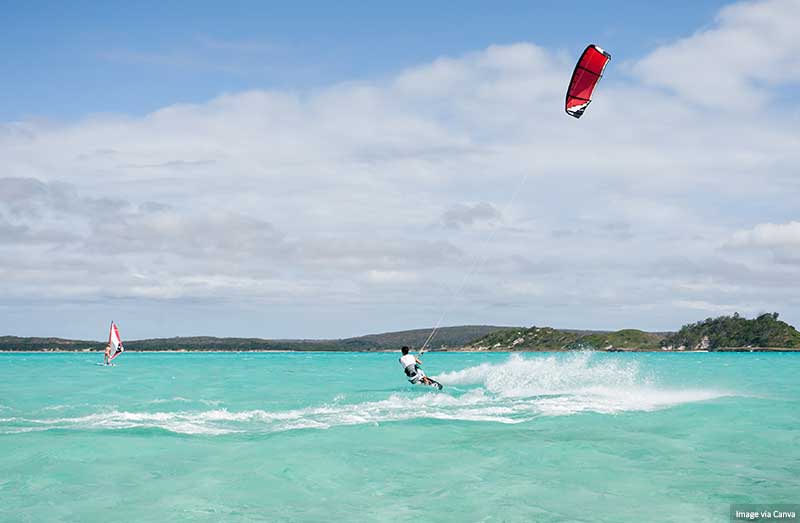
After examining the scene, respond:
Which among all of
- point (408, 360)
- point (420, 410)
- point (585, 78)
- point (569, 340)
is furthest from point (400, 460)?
point (569, 340)

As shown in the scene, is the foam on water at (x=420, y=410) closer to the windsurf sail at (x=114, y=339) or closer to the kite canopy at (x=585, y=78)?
the kite canopy at (x=585, y=78)

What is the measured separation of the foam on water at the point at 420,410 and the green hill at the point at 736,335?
14940cm

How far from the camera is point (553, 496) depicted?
10.3 m

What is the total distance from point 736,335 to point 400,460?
570 feet

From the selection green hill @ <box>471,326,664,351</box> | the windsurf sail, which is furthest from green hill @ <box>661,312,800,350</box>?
the windsurf sail

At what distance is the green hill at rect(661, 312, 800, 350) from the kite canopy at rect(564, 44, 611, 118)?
166 m

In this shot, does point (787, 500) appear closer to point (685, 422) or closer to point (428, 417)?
point (685, 422)

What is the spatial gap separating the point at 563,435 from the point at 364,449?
14.7 feet

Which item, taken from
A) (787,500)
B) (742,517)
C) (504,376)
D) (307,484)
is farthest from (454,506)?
(504,376)

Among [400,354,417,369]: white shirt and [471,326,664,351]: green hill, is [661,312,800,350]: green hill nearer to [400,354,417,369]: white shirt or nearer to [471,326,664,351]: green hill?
[471,326,664,351]: green hill

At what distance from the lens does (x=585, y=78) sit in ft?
48.3

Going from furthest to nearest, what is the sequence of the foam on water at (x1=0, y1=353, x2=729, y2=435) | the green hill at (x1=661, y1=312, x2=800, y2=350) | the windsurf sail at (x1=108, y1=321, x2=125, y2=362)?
1. the green hill at (x1=661, y1=312, x2=800, y2=350)
2. the windsurf sail at (x1=108, y1=321, x2=125, y2=362)
3. the foam on water at (x1=0, y1=353, x2=729, y2=435)

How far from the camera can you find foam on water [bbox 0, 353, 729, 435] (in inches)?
701

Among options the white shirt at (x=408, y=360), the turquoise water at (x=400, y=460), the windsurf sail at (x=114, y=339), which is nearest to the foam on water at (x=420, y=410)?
the turquoise water at (x=400, y=460)
